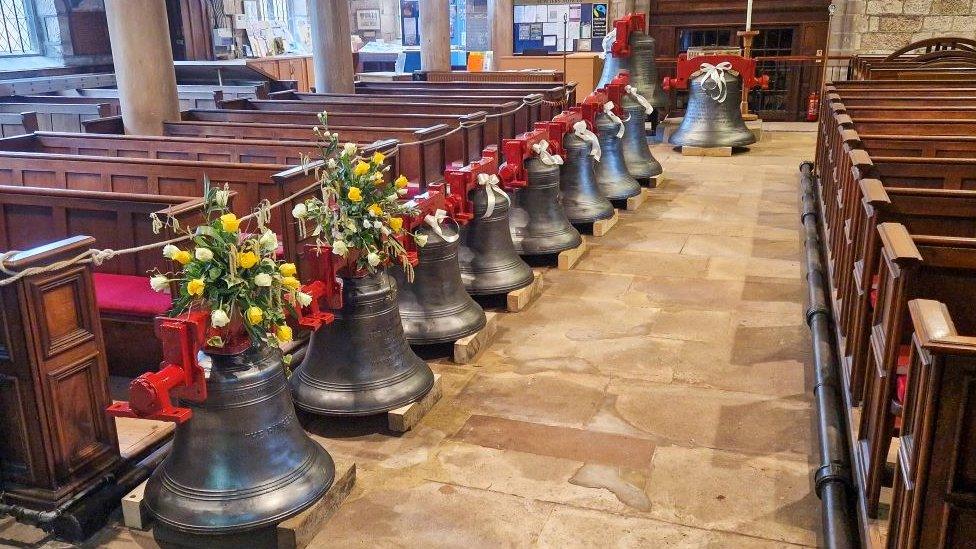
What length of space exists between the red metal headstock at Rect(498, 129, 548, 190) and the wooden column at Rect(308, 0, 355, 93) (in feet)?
14.4

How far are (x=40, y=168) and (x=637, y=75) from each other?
24.9ft

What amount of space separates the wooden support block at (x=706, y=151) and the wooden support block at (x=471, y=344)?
20.6 ft

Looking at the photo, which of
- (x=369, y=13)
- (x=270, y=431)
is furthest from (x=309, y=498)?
(x=369, y=13)

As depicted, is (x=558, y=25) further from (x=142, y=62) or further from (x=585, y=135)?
(x=142, y=62)

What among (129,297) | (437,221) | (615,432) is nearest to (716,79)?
(437,221)

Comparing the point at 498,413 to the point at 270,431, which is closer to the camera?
the point at 270,431

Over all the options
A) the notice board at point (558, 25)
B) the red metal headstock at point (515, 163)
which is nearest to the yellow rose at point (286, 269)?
the red metal headstock at point (515, 163)

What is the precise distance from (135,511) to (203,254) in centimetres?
100

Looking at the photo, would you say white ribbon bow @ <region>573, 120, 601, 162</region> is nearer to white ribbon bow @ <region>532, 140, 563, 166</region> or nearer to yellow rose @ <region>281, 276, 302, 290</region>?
white ribbon bow @ <region>532, 140, 563, 166</region>

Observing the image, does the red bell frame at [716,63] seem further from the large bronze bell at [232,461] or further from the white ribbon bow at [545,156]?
the large bronze bell at [232,461]

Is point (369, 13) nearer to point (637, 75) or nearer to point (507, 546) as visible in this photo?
→ point (637, 75)

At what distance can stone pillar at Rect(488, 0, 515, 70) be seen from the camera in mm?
13828

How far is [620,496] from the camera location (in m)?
3.12

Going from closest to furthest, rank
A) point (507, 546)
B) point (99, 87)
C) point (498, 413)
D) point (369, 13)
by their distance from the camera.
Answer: point (507, 546) < point (498, 413) < point (99, 87) < point (369, 13)
